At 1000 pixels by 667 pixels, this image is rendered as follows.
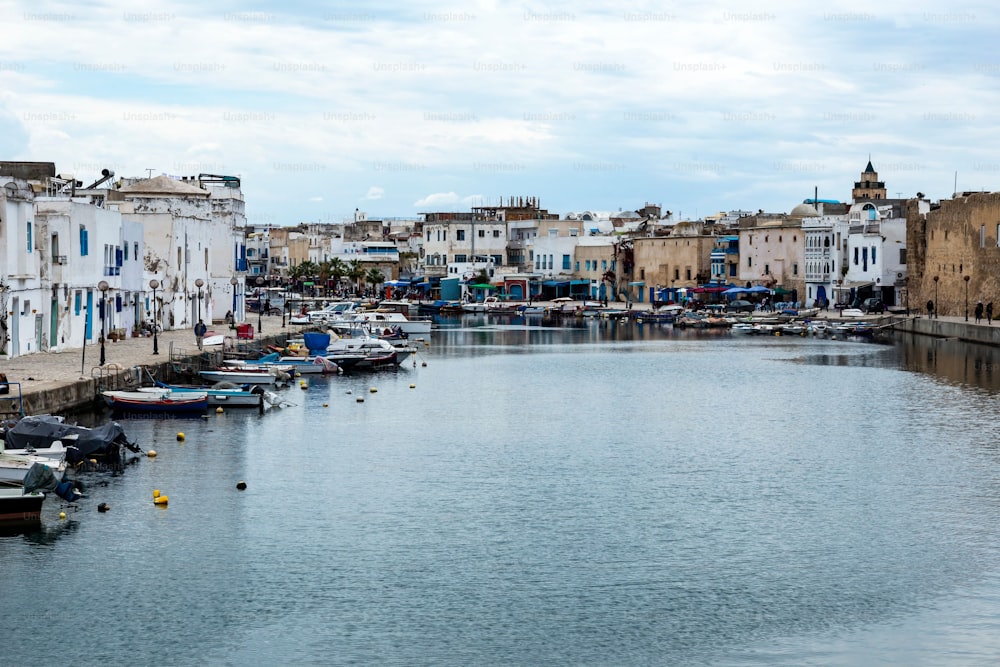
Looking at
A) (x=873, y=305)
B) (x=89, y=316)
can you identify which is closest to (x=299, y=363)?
(x=89, y=316)

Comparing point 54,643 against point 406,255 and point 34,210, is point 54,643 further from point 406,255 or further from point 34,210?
point 406,255

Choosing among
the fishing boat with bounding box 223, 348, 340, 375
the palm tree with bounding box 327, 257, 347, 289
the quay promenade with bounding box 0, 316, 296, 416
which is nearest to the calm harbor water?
the quay promenade with bounding box 0, 316, 296, 416

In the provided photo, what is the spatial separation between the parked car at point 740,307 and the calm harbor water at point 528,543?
59.6 m

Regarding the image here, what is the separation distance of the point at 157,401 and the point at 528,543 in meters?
17.2

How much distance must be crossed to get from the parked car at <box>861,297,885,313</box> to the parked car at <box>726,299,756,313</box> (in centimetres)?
942

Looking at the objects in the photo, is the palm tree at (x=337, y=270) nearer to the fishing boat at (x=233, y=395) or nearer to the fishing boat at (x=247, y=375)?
the fishing boat at (x=247, y=375)

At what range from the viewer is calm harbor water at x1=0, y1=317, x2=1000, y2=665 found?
63.3ft

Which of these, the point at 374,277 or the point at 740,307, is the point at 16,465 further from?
the point at 374,277

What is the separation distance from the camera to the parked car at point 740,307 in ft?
340

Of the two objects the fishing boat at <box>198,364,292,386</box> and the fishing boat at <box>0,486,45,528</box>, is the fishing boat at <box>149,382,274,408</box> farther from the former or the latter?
the fishing boat at <box>0,486,45,528</box>

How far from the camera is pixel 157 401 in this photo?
126 feet

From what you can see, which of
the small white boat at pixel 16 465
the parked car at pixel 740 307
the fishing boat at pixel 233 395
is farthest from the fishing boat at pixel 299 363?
the parked car at pixel 740 307

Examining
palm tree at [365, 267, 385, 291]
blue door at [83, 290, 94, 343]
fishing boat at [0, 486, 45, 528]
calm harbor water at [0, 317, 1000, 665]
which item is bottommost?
calm harbor water at [0, 317, 1000, 665]

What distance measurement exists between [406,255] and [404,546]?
122m
